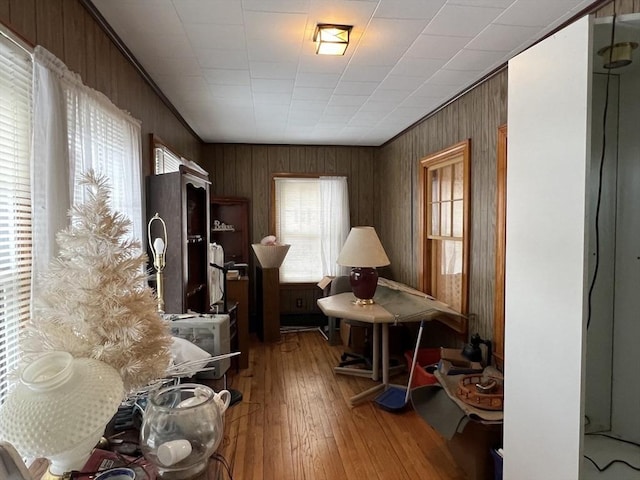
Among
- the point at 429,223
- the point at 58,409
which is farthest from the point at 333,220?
the point at 58,409

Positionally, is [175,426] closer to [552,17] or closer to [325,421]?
[325,421]

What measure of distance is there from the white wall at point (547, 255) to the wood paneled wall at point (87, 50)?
177cm

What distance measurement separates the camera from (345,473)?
2229 millimetres

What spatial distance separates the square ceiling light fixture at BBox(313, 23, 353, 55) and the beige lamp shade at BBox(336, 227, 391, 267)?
5.12ft

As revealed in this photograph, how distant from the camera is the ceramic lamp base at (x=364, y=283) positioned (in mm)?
3430

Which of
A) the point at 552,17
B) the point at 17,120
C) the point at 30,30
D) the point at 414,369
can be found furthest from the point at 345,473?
the point at 552,17

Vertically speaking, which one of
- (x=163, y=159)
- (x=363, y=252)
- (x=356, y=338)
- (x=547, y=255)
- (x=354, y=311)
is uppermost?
(x=163, y=159)

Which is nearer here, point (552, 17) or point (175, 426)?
point (175, 426)

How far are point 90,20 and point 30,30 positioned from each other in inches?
22.7

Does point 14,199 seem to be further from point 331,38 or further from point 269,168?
point 269,168

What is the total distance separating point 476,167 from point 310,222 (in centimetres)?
267

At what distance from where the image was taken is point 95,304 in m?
1.02

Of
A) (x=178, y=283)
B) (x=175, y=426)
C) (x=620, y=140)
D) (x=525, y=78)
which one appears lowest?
(x=175, y=426)

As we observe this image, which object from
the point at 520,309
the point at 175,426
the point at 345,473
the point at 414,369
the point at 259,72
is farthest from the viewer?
the point at 414,369
